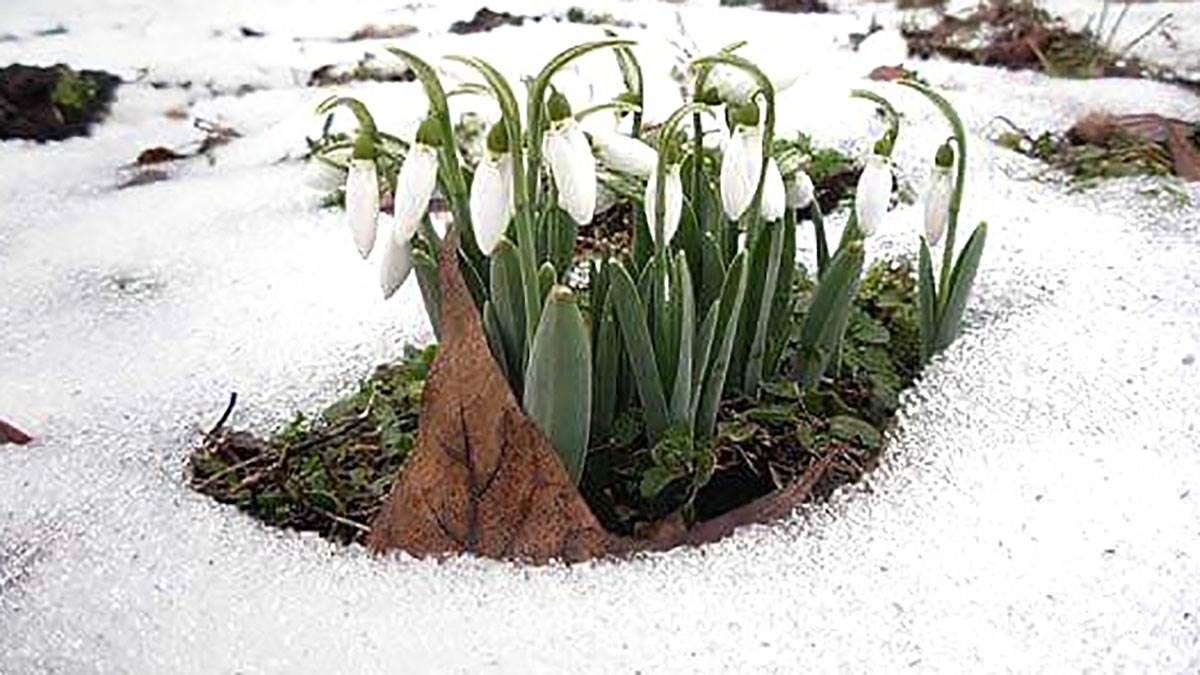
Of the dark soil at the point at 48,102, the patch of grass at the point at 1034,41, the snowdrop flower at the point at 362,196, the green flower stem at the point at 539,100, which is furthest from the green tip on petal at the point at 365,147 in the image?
the patch of grass at the point at 1034,41

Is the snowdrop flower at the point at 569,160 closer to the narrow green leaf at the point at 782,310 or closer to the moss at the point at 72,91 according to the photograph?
the narrow green leaf at the point at 782,310

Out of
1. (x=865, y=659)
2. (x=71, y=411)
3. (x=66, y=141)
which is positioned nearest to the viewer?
(x=865, y=659)

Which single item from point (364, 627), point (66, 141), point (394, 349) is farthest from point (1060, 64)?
point (364, 627)

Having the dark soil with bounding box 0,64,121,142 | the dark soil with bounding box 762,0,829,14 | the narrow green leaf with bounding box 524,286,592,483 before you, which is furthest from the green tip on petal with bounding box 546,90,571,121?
the dark soil with bounding box 762,0,829,14

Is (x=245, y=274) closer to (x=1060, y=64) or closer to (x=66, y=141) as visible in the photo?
(x=66, y=141)

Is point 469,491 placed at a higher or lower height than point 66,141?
higher

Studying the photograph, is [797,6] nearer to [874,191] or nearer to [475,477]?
[874,191]

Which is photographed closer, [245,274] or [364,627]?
[364,627]
